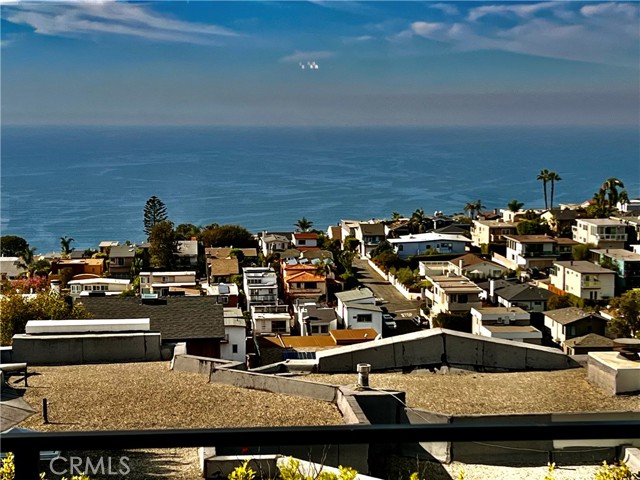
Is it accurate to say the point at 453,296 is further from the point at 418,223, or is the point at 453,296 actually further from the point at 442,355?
the point at 442,355

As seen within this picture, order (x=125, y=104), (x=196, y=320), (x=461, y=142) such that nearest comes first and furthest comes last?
(x=196, y=320), (x=125, y=104), (x=461, y=142)

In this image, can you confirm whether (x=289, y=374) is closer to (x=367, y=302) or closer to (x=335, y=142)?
(x=367, y=302)

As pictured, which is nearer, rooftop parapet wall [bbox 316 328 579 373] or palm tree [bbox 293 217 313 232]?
rooftop parapet wall [bbox 316 328 579 373]

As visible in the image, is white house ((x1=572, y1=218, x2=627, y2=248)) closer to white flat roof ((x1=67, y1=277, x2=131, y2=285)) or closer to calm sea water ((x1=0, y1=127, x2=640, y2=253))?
calm sea water ((x1=0, y1=127, x2=640, y2=253))

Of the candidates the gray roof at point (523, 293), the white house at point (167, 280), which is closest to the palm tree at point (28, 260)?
the white house at point (167, 280)

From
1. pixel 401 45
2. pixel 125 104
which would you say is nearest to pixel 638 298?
pixel 401 45

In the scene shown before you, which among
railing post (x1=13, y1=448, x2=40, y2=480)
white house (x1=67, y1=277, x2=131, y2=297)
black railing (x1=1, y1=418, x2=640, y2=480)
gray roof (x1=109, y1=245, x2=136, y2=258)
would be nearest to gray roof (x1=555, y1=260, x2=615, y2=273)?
white house (x1=67, y1=277, x2=131, y2=297)

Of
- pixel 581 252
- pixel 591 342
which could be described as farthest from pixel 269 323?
pixel 581 252

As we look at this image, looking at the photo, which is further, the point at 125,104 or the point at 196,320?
the point at 125,104
